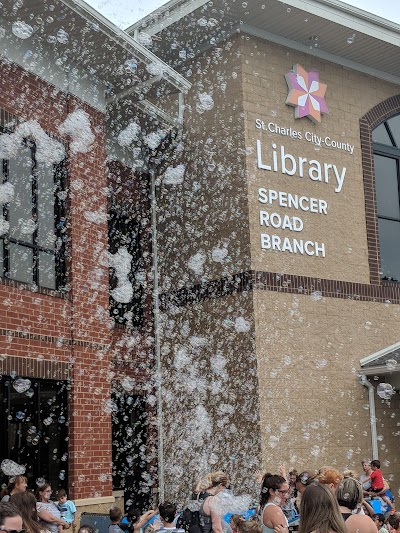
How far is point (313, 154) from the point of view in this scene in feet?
53.1

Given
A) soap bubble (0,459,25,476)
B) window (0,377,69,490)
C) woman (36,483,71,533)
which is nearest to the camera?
woman (36,483,71,533)

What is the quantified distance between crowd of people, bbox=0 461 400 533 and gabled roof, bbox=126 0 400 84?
729 cm

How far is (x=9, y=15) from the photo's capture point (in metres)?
12.0

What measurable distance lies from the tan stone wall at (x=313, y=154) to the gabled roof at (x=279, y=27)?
0.89 feet

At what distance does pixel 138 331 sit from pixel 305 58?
5680 mm

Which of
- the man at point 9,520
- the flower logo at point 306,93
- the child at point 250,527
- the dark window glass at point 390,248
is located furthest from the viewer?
the dark window glass at point 390,248

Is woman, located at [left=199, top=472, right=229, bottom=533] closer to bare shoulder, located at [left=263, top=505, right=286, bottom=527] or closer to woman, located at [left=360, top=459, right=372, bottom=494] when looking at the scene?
bare shoulder, located at [left=263, top=505, right=286, bottom=527]

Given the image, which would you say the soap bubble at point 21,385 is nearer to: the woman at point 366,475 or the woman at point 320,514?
the woman at point 366,475

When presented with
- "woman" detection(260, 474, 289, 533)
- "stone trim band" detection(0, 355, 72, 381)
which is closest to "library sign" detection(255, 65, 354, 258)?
"stone trim band" detection(0, 355, 72, 381)

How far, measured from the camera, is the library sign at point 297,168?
49.9 ft

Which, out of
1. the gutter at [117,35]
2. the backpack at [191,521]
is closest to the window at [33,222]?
the gutter at [117,35]

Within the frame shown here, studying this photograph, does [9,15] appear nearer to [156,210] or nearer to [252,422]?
[156,210]

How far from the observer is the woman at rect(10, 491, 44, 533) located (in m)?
5.89

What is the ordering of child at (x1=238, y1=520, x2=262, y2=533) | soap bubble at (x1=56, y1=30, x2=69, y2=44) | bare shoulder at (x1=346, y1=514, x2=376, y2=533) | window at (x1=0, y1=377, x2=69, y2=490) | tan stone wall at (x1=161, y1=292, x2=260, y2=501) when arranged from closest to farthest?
bare shoulder at (x1=346, y1=514, x2=376, y2=533) < child at (x1=238, y1=520, x2=262, y2=533) < window at (x1=0, y1=377, x2=69, y2=490) < soap bubble at (x1=56, y1=30, x2=69, y2=44) < tan stone wall at (x1=161, y1=292, x2=260, y2=501)
